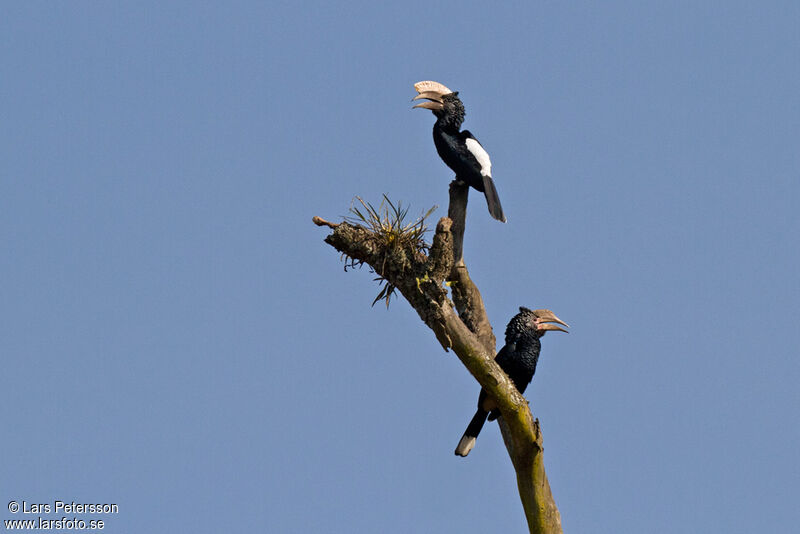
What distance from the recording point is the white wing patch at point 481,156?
8.83 meters

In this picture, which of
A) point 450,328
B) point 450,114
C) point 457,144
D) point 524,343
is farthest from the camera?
point 450,114

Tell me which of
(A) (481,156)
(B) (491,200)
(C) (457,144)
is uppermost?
(C) (457,144)

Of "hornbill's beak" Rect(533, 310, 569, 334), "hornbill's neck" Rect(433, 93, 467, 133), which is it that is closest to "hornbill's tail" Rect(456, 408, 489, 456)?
"hornbill's beak" Rect(533, 310, 569, 334)

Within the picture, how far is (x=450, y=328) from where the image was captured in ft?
24.6

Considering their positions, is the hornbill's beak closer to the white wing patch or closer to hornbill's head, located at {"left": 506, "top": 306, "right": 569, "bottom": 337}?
hornbill's head, located at {"left": 506, "top": 306, "right": 569, "bottom": 337}

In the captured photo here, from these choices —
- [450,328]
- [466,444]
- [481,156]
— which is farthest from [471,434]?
[481,156]

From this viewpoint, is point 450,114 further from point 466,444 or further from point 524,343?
point 466,444

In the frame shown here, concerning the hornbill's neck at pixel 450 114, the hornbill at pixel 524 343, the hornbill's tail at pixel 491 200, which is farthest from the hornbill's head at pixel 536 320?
the hornbill's neck at pixel 450 114

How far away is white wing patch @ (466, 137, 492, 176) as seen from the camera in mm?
8828

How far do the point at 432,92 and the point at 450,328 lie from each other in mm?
2809

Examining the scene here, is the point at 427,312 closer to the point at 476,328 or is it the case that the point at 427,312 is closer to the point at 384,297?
the point at 384,297

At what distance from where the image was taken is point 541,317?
8734mm

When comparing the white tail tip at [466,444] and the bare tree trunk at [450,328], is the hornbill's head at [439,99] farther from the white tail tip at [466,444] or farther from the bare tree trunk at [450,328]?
the white tail tip at [466,444]

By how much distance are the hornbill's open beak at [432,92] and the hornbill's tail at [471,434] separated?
119 inches
